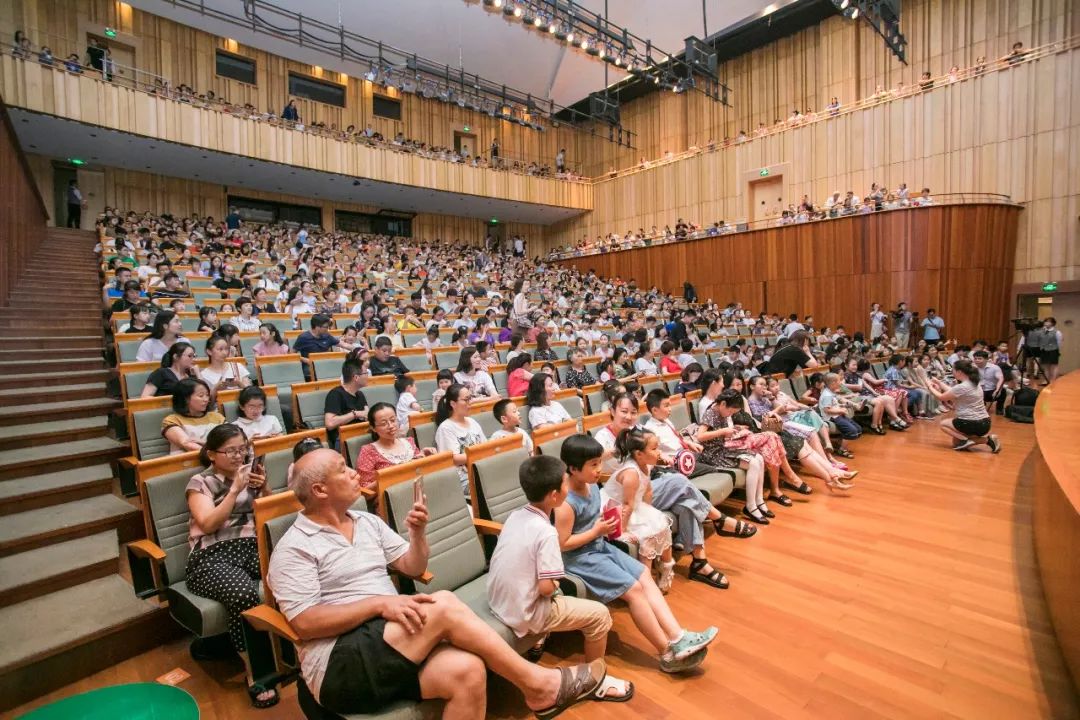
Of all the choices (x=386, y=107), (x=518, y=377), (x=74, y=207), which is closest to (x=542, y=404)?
(x=518, y=377)

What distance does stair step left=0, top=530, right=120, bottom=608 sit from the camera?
2.08 metres

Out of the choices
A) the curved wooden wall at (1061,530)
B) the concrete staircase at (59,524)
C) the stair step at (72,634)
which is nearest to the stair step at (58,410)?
the concrete staircase at (59,524)

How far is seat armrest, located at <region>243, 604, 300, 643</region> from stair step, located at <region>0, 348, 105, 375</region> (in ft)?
12.0

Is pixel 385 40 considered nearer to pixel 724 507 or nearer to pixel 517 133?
pixel 517 133

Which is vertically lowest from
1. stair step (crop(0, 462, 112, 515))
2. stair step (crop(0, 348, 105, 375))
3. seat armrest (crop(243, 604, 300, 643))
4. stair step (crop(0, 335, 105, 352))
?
seat armrest (crop(243, 604, 300, 643))

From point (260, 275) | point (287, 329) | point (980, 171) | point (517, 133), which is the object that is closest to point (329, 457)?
point (287, 329)

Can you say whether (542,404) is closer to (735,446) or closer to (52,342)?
(735,446)

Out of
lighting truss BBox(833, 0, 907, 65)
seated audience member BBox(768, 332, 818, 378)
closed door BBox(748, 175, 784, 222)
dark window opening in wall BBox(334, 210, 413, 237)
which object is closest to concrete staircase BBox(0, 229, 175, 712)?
seated audience member BBox(768, 332, 818, 378)

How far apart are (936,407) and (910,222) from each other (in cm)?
475

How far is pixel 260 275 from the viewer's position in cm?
779

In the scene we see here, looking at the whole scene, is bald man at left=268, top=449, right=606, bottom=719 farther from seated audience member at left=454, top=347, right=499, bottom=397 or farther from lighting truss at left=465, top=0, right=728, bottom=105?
lighting truss at left=465, top=0, right=728, bottom=105

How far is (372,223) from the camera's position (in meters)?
16.0

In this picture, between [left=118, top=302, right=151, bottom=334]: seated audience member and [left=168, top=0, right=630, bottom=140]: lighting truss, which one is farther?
[left=168, top=0, right=630, bottom=140]: lighting truss

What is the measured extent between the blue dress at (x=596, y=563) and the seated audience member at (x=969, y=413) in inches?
177
